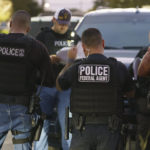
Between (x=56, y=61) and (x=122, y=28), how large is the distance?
224 centimetres

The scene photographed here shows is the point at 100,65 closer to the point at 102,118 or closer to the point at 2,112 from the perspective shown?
the point at 102,118

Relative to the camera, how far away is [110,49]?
22.0ft

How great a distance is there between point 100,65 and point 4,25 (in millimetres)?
66316

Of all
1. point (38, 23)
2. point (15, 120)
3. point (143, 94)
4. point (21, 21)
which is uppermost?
point (21, 21)

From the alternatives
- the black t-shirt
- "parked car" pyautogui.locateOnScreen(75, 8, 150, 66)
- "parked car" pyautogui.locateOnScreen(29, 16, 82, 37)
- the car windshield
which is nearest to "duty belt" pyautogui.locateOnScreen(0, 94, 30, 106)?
the black t-shirt

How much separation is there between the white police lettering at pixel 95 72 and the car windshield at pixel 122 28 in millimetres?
2681

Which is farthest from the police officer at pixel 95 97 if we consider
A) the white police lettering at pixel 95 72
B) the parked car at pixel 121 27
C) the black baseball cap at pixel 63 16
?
the parked car at pixel 121 27

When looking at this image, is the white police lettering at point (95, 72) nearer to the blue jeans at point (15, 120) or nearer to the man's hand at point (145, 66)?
the man's hand at point (145, 66)

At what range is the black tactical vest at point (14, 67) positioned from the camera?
455 centimetres

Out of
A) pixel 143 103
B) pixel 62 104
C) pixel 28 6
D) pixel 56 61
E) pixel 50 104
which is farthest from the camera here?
pixel 28 6

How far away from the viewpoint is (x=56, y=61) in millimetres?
5266

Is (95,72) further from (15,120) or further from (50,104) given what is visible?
(50,104)

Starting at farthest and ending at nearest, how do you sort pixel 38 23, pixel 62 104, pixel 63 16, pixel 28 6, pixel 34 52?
pixel 28 6, pixel 38 23, pixel 63 16, pixel 62 104, pixel 34 52

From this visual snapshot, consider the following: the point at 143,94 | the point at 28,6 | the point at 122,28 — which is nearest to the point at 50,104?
the point at 143,94
